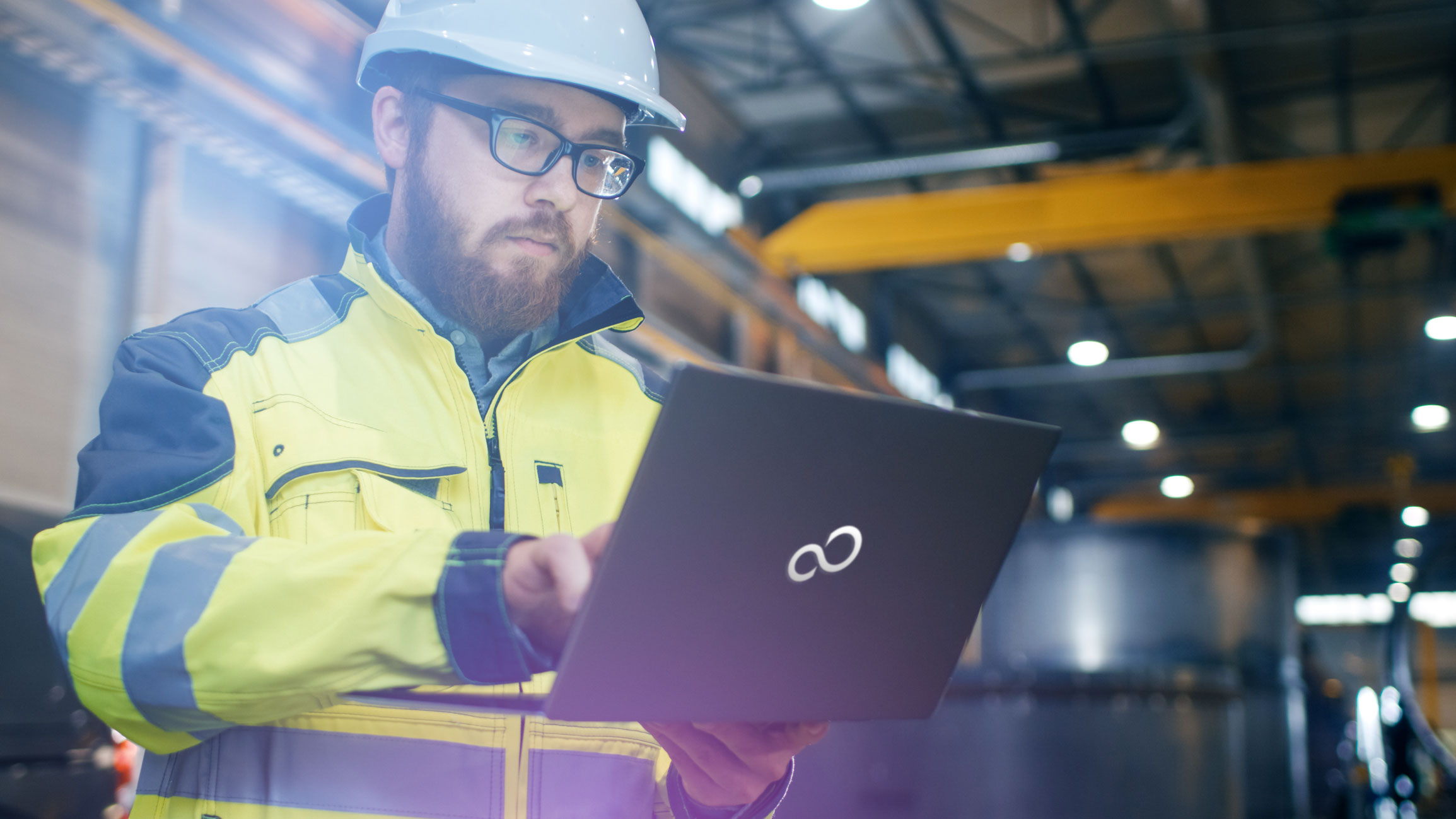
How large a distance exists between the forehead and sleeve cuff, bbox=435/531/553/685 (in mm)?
460

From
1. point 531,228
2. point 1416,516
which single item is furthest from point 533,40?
point 1416,516

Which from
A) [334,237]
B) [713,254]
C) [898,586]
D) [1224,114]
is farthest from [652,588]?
[1224,114]

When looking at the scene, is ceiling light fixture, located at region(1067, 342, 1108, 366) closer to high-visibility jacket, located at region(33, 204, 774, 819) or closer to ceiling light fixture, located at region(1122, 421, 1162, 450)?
ceiling light fixture, located at region(1122, 421, 1162, 450)

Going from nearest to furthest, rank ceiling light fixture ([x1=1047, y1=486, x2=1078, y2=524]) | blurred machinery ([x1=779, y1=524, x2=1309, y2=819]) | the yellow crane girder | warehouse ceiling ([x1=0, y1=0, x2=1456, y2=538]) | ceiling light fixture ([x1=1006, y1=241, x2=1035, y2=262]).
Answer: blurred machinery ([x1=779, y1=524, x2=1309, y2=819]), warehouse ceiling ([x1=0, y1=0, x2=1456, y2=538]), the yellow crane girder, ceiling light fixture ([x1=1006, y1=241, x2=1035, y2=262]), ceiling light fixture ([x1=1047, y1=486, x2=1078, y2=524])

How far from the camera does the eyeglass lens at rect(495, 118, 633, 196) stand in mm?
1104

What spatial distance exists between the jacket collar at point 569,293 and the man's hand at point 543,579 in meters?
0.38

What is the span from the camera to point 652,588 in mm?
794

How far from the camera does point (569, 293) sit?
47.8 inches

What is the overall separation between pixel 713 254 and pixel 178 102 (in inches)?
167

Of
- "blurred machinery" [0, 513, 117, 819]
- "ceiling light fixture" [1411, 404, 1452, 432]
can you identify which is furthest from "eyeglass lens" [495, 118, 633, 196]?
"ceiling light fixture" [1411, 404, 1452, 432]

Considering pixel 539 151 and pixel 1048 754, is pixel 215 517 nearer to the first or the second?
pixel 539 151

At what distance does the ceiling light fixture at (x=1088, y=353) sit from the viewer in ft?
42.7

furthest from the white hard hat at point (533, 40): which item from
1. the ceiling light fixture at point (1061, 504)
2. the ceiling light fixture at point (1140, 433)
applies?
the ceiling light fixture at point (1061, 504)

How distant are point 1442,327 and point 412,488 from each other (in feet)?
40.7
